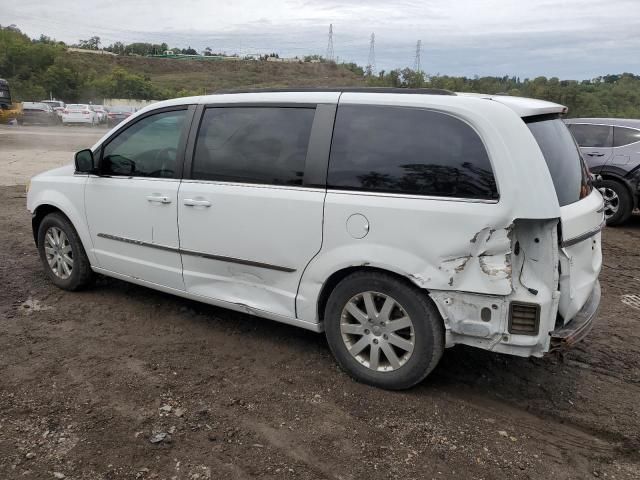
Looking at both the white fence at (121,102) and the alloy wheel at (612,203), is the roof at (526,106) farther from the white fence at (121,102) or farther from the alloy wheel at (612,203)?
the white fence at (121,102)

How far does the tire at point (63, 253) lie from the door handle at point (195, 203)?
1524 millimetres

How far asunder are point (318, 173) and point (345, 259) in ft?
1.89

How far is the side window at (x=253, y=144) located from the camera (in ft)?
11.9

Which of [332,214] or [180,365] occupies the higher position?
[332,214]

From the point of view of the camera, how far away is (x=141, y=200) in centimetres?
430

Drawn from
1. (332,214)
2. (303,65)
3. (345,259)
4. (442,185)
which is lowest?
(345,259)

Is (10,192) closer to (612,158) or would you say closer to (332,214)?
(332,214)

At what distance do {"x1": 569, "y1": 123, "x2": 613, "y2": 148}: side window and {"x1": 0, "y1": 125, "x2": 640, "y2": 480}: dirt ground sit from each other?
536 cm

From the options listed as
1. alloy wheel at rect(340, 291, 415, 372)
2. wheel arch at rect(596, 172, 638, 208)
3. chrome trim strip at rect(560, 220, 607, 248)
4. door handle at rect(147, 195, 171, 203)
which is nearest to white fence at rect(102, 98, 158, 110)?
wheel arch at rect(596, 172, 638, 208)

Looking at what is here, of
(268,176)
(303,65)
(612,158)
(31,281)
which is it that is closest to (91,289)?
(31,281)

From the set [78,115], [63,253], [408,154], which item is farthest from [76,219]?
[78,115]

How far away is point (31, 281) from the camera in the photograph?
210 inches

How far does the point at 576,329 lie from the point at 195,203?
259cm

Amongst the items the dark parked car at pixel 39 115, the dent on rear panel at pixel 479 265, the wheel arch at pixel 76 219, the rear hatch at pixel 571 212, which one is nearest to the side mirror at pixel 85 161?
the wheel arch at pixel 76 219
